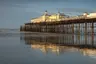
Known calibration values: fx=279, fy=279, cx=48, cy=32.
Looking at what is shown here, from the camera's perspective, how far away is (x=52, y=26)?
243ft

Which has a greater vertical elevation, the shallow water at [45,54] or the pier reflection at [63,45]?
the shallow water at [45,54]

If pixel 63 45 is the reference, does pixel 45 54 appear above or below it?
above

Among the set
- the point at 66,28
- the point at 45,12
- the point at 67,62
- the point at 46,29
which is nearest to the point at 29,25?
the point at 45,12

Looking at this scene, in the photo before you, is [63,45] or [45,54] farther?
[63,45]

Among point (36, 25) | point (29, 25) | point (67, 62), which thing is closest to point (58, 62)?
point (67, 62)

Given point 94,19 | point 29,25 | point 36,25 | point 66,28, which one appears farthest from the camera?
point 29,25

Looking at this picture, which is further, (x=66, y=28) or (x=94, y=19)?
(x=66, y=28)

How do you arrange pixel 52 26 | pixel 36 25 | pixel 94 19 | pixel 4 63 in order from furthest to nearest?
pixel 36 25
pixel 52 26
pixel 94 19
pixel 4 63

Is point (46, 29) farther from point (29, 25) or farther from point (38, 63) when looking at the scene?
point (38, 63)

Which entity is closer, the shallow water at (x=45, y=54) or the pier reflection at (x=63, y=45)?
the shallow water at (x=45, y=54)

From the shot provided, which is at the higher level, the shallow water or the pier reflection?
the shallow water

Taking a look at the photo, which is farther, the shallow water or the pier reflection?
the pier reflection

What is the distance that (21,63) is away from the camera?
465 inches

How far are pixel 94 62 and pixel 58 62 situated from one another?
157 cm
